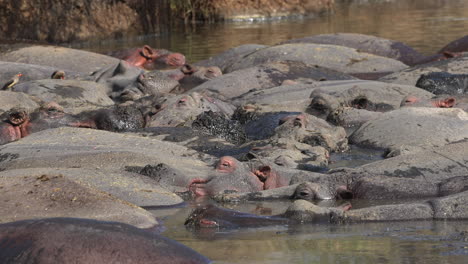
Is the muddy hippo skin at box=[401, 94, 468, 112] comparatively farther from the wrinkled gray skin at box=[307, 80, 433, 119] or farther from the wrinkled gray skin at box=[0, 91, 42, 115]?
the wrinkled gray skin at box=[0, 91, 42, 115]

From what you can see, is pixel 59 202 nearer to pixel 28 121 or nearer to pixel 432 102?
pixel 28 121

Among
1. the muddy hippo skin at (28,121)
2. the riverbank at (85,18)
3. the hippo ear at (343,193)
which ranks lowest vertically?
the riverbank at (85,18)

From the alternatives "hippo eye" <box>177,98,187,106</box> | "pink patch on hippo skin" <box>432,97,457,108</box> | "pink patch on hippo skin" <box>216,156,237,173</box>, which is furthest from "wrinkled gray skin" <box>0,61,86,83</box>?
"pink patch on hippo skin" <box>216,156,237,173</box>

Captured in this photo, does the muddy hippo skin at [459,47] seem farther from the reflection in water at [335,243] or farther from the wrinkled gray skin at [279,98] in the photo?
the reflection in water at [335,243]

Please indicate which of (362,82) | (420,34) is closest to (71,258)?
(362,82)

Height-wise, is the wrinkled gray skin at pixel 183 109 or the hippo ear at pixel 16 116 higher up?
the hippo ear at pixel 16 116

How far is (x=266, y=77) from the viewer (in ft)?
43.0

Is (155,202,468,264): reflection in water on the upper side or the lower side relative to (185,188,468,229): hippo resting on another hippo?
upper

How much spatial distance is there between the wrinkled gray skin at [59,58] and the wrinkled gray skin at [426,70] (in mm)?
4311

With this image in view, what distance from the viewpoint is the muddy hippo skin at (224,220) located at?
583 centimetres

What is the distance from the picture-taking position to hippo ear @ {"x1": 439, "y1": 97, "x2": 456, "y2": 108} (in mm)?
10374

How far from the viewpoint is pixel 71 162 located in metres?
A: 7.55

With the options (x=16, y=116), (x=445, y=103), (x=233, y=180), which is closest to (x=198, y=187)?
(x=233, y=180)

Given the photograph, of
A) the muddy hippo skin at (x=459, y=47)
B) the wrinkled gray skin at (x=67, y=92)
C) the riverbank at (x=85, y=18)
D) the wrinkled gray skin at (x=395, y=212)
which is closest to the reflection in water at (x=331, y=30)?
the riverbank at (x=85, y=18)
